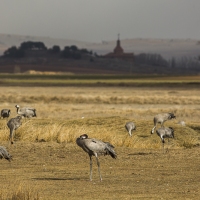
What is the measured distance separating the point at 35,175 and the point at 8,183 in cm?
177

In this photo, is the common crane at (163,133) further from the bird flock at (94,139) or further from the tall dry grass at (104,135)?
the tall dry grass at (104,135)

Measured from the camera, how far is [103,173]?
18812 mm

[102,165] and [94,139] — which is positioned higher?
A: [94,139]

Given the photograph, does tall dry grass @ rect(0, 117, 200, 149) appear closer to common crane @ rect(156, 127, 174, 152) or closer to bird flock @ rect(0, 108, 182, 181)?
bird flock @ rect(0, 108, 182, 181)

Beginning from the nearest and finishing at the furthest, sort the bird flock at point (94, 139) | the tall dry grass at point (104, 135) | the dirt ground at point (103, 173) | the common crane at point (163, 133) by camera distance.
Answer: the dirt ground at point (103, 173)
the bird flock at point (94, 139)
the common crane at point (163, 133)
the tall dry grass at point (104, 135)

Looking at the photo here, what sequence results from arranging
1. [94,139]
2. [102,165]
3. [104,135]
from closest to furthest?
[94,139], [102,165], [104,135]

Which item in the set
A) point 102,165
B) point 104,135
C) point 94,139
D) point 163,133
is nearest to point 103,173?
point 102,165

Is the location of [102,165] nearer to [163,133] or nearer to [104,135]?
[163,133]

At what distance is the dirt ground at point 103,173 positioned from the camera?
1553 centimetres

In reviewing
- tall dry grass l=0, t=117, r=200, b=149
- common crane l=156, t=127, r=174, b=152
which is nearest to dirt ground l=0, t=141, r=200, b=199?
common crane l=156, t=127, r=174, b=152

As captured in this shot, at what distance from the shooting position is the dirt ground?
1553 centimetres

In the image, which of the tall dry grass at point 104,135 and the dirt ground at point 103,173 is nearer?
the dirt ground at point 103,173

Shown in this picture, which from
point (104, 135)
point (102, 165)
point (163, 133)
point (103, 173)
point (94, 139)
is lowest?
point (104, 135)

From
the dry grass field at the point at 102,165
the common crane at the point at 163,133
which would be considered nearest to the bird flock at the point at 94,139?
the common crane at the point at 163,133
